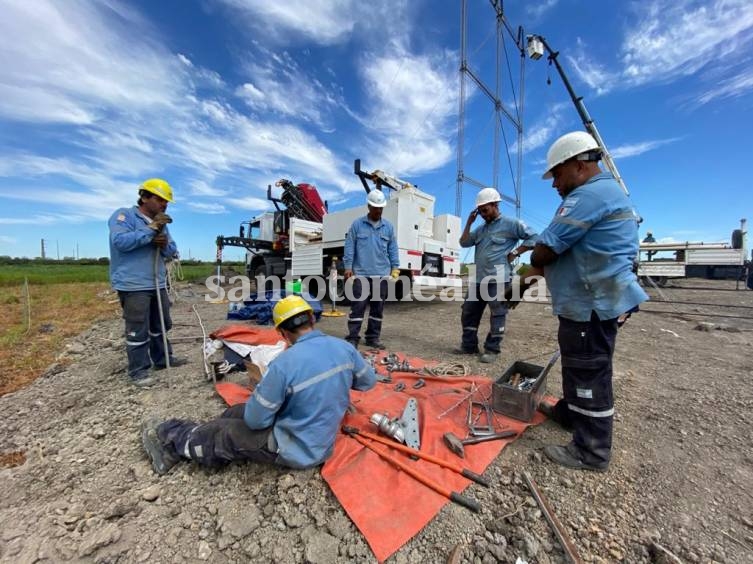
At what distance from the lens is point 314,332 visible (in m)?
1.84

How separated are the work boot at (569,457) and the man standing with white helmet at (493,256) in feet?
6.01

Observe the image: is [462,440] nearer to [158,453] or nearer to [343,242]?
[158,453]

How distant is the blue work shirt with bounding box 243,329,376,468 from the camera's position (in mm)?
1647

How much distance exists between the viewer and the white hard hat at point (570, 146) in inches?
74.0

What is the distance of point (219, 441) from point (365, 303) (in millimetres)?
2821

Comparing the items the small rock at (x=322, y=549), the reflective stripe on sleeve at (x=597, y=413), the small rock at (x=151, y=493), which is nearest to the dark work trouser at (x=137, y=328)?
the small rock at (x=151, y=493)

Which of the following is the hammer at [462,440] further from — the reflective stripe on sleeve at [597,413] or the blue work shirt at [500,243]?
the blue work shirt at [500,243]

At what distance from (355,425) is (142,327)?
7.84 feet

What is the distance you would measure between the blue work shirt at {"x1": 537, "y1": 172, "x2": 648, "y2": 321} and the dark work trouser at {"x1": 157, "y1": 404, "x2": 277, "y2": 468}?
1926 millimetres

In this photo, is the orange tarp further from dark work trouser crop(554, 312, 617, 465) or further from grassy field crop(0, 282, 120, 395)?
grassy field crop(0, 282, 120, 395)

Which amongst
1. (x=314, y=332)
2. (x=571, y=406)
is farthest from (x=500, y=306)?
(x=314, y=332)

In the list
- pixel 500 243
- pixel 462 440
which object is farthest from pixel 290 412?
pixel 500 243

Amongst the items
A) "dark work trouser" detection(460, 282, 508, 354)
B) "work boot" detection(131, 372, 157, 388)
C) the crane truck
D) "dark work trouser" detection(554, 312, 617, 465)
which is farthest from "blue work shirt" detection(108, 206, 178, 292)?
the crane truck

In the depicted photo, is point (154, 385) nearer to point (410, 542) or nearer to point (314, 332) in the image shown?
point (314, 332)
